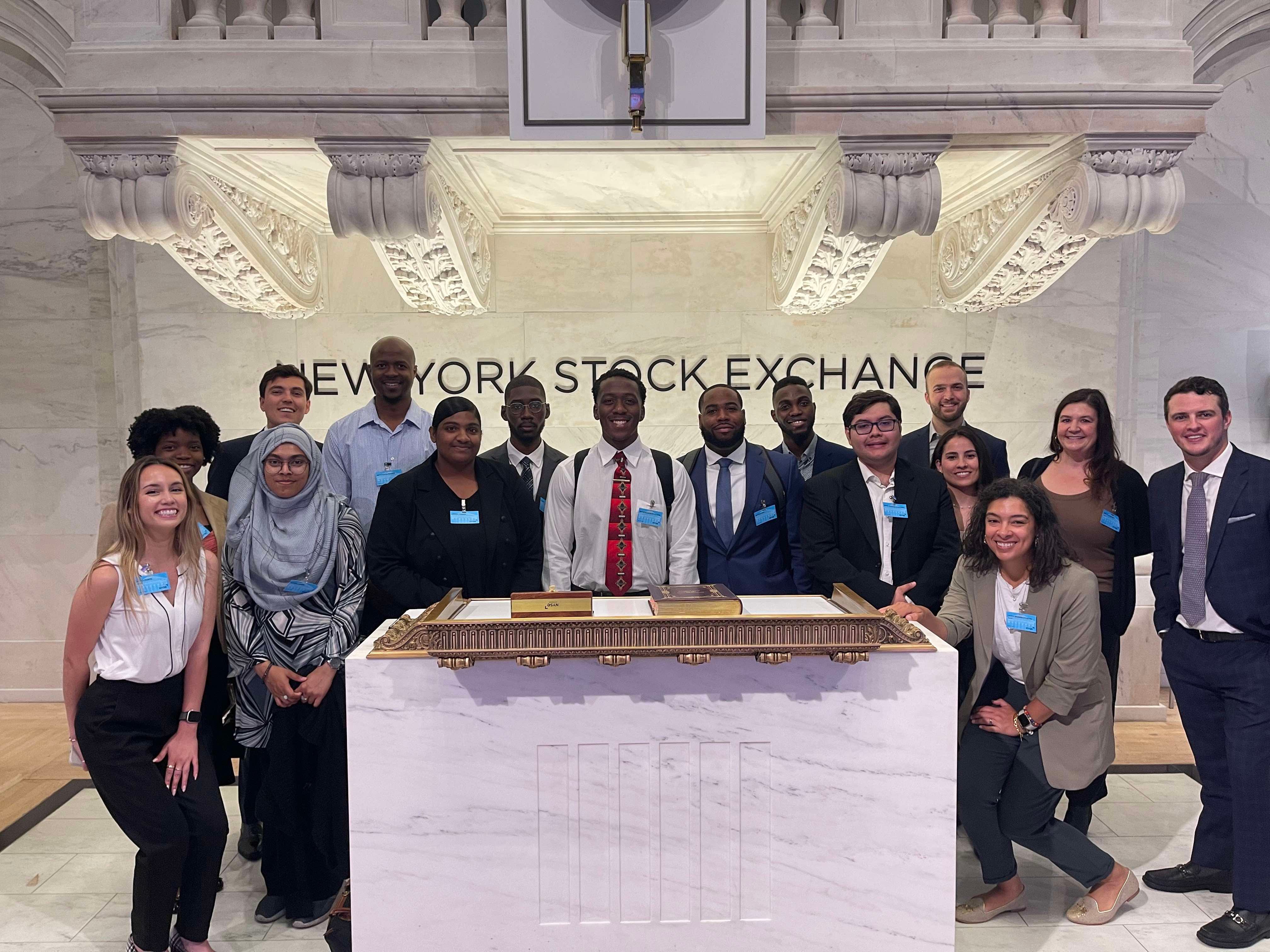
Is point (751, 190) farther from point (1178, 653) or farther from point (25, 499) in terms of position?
point (25, 499)

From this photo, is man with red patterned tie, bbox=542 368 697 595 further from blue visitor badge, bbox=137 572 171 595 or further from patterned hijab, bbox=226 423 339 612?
blue visitor badge, bbox=137 572 171 595

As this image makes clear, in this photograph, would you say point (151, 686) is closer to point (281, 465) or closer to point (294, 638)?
point (294, 638)

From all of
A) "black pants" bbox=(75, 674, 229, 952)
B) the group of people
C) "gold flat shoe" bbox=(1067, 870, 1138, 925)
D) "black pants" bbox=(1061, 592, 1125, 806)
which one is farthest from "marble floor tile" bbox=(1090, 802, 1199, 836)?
"black pants" bbox=(75, 674, 229, 952)

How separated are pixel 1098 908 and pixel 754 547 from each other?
1782 mm

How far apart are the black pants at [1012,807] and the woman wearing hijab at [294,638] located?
7.03 feet

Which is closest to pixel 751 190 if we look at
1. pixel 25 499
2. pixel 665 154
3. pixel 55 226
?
pixel 665 154

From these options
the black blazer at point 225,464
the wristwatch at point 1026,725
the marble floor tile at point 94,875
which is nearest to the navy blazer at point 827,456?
the wristwatch at point 1026,725

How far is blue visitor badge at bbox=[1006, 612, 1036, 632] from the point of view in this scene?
3.17 meters

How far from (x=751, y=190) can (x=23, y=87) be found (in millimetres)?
4643

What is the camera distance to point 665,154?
173 inches

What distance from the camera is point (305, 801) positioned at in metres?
3.34

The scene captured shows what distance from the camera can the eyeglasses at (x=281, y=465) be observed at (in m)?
3.21

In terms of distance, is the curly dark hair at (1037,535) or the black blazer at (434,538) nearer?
the curly dark hair at (1037,535)

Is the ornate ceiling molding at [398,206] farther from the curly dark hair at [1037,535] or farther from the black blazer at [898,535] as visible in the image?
the curly dark hair at [1037,535]
